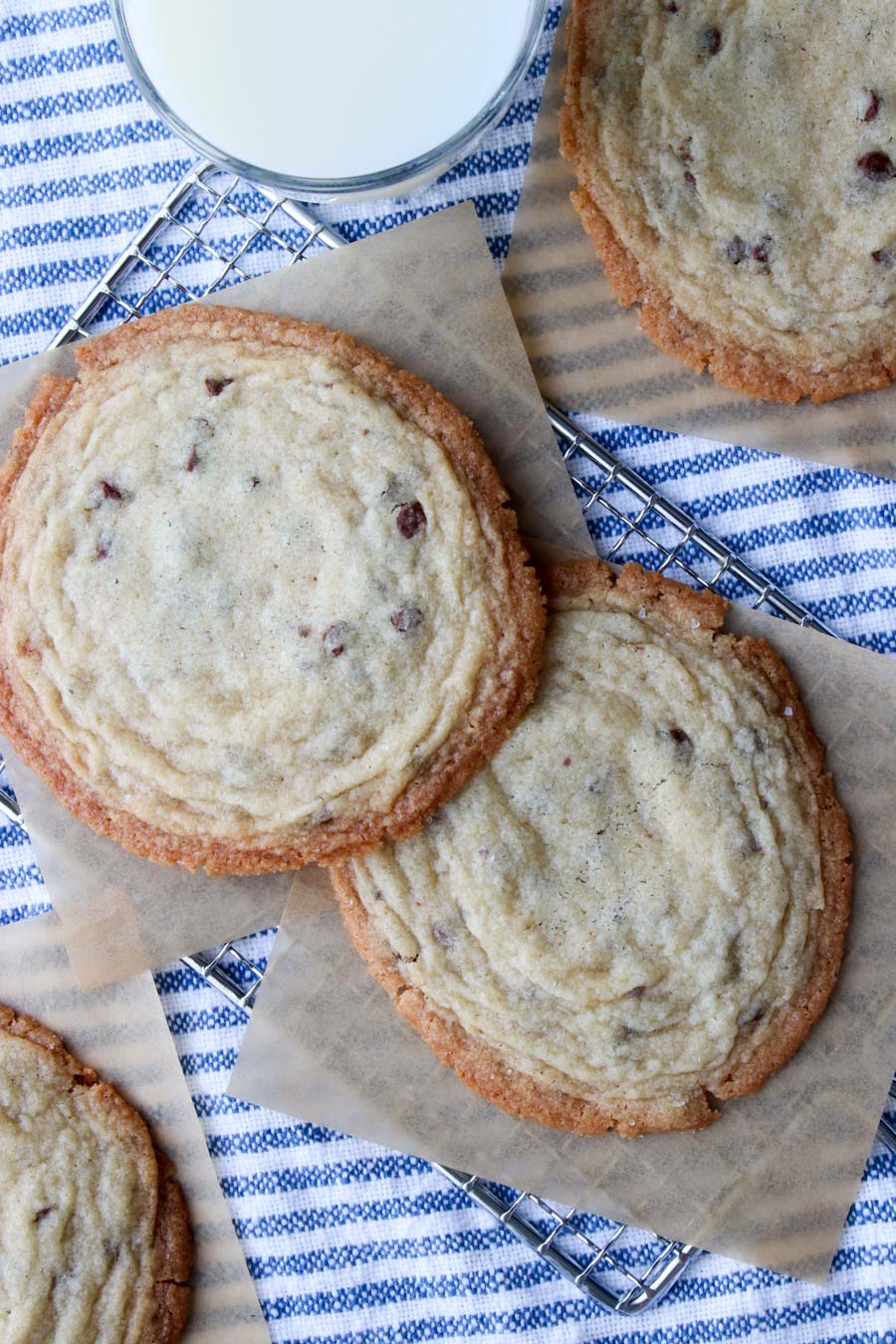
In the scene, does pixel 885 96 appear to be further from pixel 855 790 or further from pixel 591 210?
pixel 855 790

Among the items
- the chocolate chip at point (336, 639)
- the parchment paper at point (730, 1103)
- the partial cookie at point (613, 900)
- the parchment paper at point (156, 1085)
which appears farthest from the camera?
the parchment paper at point (156, 1085)

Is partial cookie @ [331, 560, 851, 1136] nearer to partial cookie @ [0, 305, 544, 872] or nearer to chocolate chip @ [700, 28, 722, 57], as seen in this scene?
partial cookie @ [0, 305, 544, 872]

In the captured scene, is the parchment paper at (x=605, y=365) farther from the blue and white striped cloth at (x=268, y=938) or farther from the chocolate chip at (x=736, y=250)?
the chocolate chip at (x=736, y=250)

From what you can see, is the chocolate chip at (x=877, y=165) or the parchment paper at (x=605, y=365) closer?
the chocolate chip at (x=877, y=165)

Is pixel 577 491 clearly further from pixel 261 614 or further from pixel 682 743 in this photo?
pixel 261 614

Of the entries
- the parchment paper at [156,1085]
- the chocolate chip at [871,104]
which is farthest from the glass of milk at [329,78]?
the parchment paper at [156,1085]

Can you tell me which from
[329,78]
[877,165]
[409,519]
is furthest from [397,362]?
[877,165]
